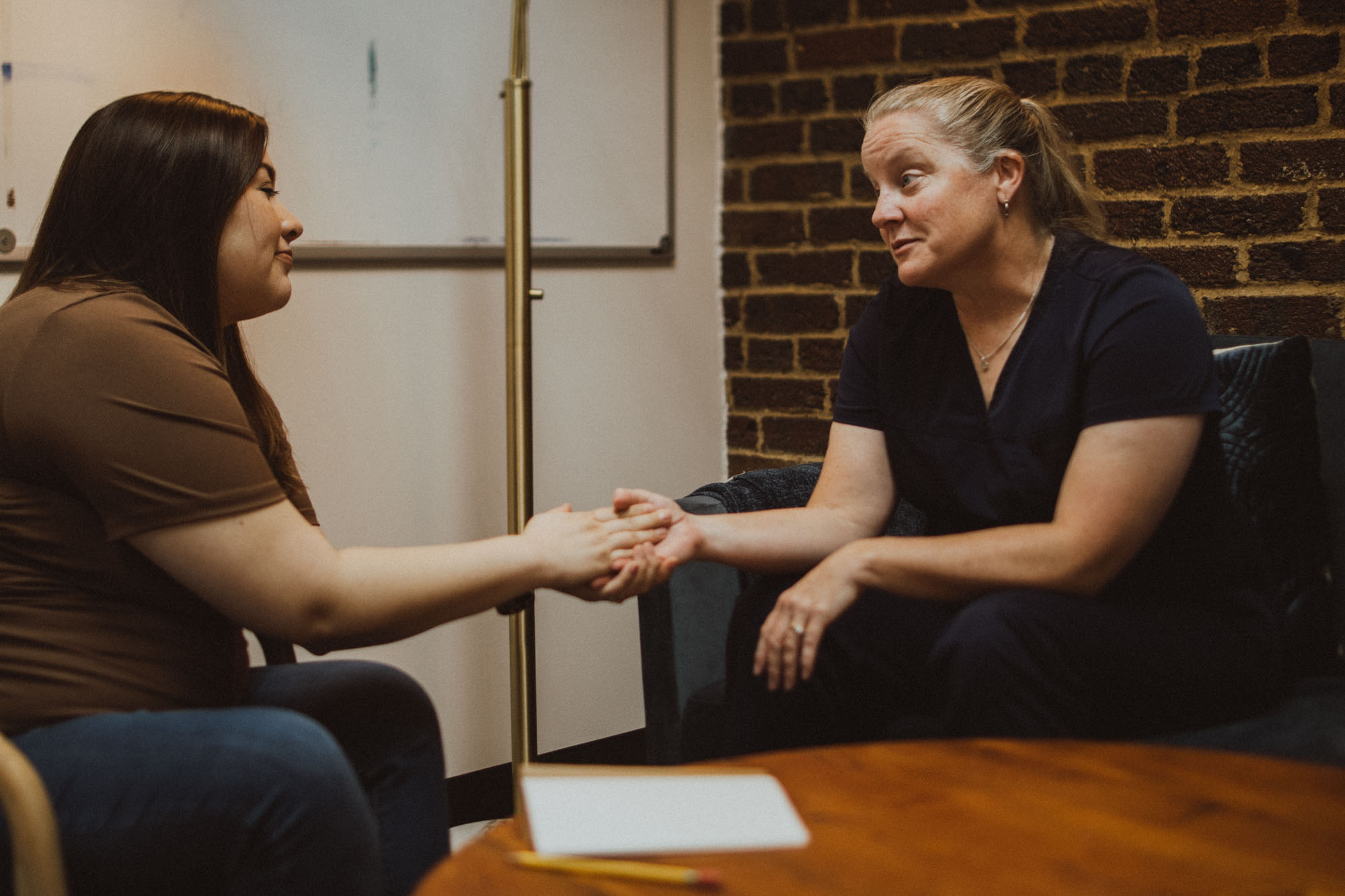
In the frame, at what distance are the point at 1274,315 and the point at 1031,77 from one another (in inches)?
25.5

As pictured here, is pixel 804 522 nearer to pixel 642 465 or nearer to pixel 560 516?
pixel 560 516

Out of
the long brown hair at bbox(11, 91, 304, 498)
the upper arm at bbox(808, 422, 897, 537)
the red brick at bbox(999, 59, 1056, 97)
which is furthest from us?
the red brick at bbox(999, 59, 1056, 97)

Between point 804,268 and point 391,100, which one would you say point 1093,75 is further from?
point 391,100

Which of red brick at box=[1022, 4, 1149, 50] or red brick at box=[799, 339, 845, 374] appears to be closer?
red brick at box=[1022, 4, 1149, 50]

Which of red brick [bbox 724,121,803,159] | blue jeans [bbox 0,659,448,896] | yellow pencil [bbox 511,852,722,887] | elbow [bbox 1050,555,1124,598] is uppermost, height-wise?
red brick [bbox 724,121,803,159]

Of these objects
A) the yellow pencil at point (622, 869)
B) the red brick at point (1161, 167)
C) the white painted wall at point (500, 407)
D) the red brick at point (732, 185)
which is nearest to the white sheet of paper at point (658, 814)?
the yellow pencil at point (622, 869)

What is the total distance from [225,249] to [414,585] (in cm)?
47

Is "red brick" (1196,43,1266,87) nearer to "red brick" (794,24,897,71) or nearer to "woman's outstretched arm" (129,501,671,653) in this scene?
"red brick" (794,24,897,71)

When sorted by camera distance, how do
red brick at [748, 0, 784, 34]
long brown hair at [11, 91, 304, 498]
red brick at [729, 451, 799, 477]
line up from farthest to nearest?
red brick at [729, 451, 799, 477] → red brick at [748, 0, 784, 34] → long brown hair at [11, 91, 304, 498]

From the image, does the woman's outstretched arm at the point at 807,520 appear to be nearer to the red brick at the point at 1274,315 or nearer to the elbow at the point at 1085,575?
the elbow at the point at 1085,575

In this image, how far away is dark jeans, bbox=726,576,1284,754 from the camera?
142 cm

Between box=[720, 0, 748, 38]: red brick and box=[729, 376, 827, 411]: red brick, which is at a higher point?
box=[720, 0, 748, 38]: red brick

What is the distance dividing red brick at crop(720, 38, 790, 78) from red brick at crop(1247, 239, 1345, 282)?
108 cm

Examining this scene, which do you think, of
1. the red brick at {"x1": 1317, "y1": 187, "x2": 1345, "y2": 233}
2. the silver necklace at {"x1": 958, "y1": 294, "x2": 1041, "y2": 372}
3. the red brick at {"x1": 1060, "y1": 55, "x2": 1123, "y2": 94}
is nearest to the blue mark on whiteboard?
the silver necklace at {"x1": 958, "y1": 294, "x2": 1041, "y2": 372}
